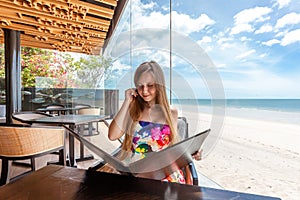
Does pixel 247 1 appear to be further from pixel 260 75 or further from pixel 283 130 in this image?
pixel 283 130

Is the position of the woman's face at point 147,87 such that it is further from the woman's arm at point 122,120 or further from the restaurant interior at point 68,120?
the restaurant interior at point 68,120

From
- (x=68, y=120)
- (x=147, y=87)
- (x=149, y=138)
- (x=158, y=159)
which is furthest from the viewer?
(x=68, y=120)

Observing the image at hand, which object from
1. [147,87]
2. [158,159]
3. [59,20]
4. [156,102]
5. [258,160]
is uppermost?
[59,20]

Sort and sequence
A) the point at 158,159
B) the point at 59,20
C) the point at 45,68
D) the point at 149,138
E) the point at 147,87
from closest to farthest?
the point at 158,159
the point at 149,138
the point at 147,87
the point at 59,20
the point at 45,68

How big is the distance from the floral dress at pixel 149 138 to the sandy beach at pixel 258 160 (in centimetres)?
85

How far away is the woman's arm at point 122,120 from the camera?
134 centimetres

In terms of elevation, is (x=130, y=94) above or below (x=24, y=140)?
above

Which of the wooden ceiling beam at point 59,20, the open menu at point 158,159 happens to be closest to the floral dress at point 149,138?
the open menu at point 158,159

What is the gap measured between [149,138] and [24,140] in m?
1.42

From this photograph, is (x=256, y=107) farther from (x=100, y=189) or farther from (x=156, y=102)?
(x=100, y=189)

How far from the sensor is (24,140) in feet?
6.43

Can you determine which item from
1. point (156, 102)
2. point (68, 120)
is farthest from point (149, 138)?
point (68, 120)

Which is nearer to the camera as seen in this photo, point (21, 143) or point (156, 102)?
point (156, 102)

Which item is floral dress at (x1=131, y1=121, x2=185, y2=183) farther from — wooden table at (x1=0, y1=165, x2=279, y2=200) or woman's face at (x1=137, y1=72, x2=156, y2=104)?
wooden table at (x1=0, y1=165, x2=279, y2=200)
